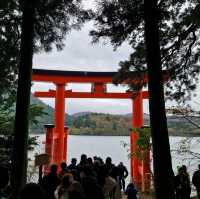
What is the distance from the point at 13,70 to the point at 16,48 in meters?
0.49

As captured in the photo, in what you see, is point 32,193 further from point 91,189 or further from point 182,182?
point 182,182

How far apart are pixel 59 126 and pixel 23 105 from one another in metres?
6.87

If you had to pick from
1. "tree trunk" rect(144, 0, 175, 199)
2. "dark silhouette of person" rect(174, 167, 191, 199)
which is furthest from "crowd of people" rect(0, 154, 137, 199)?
"dark silhouette of person" rect(174, 167, 191, 199)

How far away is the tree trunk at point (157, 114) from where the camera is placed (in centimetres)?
480

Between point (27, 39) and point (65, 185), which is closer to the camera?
point (65, 185)

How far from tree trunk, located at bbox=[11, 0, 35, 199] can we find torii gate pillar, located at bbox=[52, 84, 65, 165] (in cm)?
637

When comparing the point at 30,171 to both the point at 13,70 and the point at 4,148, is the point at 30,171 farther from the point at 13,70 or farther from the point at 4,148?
the point at 13,70

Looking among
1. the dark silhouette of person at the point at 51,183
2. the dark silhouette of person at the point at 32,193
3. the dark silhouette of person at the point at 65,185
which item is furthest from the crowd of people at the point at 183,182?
the dark silhouette of person at the point at 32,193

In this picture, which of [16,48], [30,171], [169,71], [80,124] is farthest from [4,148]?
[80,124]

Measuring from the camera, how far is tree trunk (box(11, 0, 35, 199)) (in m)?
5.31

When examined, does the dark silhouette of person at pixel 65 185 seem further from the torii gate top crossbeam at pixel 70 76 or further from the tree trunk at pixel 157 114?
the torii gate top crossbeam at pixel 70 76

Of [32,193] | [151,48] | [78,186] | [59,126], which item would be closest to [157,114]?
[151,48]

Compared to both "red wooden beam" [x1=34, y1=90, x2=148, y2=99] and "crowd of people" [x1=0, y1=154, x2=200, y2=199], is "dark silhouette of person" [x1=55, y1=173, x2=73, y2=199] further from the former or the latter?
"red wooden beam" [x1=34, y1=90, x2=148, y2=99]

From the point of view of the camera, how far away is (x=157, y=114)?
4.96 m
